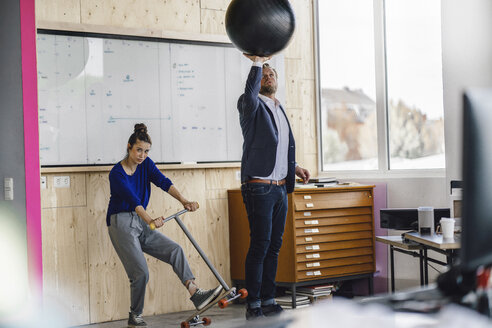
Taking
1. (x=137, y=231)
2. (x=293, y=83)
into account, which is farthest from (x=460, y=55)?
(x=137, y=231)

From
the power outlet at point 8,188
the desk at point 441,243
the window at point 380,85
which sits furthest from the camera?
the window at point 380,85

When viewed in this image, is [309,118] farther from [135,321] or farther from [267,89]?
[135,321]

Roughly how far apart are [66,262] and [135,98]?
127cm

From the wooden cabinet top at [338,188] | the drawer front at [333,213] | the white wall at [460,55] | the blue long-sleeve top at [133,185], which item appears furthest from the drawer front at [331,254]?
the blue long-sleeve top at [133,185]

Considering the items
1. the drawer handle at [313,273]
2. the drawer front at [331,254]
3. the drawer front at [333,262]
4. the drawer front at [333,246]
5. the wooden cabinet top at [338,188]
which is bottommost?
the drawer handle at [313,273]

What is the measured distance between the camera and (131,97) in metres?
4.30

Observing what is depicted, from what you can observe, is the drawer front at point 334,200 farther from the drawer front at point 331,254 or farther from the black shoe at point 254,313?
the black shoe at point 254,313

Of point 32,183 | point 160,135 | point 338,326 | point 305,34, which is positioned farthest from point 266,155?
point 338,326

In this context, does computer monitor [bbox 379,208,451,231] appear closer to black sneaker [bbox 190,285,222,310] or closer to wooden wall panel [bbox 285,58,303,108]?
black sneaker [bbox 190,285,222,310]

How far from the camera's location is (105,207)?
424cm

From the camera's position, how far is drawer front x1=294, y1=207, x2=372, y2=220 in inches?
172

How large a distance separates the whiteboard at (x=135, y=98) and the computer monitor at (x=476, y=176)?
347 cm

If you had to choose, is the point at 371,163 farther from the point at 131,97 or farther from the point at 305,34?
the point at 131,97

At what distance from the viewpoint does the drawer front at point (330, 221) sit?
4.37 m
